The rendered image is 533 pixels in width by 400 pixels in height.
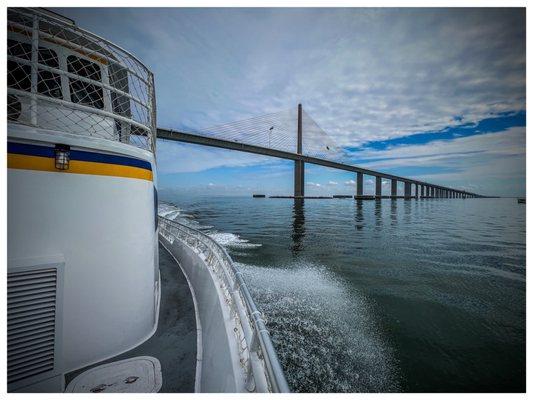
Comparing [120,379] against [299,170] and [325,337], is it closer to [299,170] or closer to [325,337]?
[325,337]

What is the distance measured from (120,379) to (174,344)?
0.81 metres

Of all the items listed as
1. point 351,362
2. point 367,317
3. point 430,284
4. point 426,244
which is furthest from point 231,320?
point 426,244

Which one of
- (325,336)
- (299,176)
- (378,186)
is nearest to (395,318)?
(325,336)

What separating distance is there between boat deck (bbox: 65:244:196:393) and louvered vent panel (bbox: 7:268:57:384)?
18.1 inches

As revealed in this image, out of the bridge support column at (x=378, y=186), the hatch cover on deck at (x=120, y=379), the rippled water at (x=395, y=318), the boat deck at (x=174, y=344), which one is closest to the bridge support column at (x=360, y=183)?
the bridge support column at (x=378, y=186)

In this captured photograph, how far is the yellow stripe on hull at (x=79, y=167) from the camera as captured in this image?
253 cm

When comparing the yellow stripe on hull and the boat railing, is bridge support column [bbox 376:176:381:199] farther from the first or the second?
the yellow stripe on hull

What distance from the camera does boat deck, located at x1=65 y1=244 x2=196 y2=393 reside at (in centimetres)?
300

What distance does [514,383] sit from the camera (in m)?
4.41

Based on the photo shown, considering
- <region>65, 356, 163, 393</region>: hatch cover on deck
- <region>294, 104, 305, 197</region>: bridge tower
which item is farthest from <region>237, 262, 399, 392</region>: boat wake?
<region>294, 104, 305, 197</region>: bridge tower

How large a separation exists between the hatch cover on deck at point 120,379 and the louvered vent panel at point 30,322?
42cm

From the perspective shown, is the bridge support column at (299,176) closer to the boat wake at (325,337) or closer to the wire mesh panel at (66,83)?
the boat wake at (325,337)

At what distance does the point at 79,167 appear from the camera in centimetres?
284

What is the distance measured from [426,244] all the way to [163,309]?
16944 millimetres
